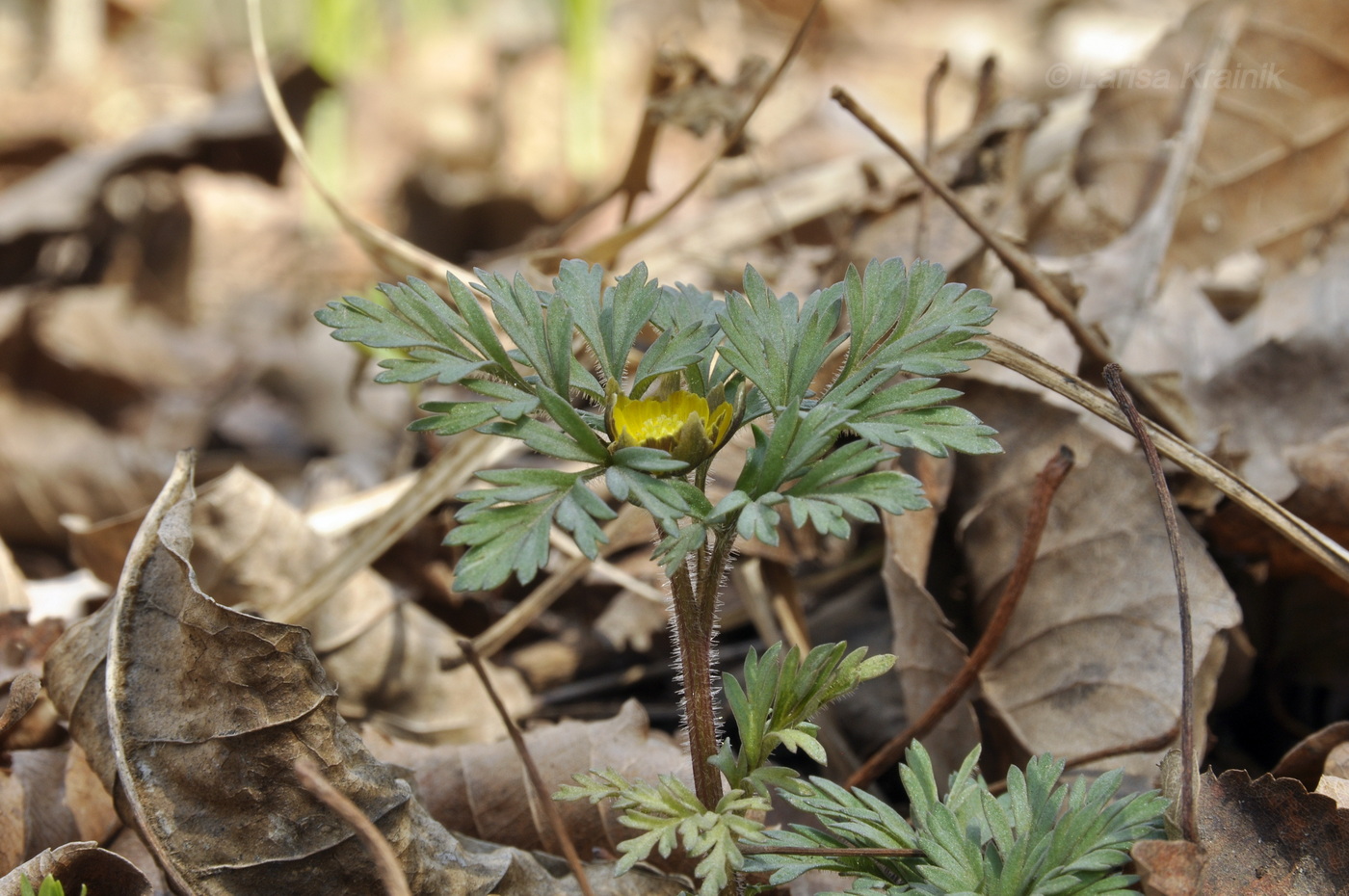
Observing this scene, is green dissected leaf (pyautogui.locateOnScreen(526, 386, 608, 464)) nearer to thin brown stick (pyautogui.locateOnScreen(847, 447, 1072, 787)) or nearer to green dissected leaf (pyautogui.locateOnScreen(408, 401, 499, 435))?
green dissected leaf (pyautogui.locateOnScreen(408, 401, 499, 435))

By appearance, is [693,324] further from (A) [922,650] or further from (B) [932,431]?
(A) [922,650]

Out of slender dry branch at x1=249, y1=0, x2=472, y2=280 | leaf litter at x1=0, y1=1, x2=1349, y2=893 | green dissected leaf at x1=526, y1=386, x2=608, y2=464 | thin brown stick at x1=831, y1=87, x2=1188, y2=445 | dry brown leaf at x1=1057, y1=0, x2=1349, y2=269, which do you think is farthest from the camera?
dry brown leaf at x1=1057, y1=0, x2=1349, y2=269

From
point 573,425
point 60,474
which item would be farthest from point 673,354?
point 60,474

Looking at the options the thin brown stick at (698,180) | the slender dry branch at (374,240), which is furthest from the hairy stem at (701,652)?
the slender dry branch at (374,240)

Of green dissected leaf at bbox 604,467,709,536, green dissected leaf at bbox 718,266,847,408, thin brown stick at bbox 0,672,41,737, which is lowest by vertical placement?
thin brown stick at bbox 0,672,41,737

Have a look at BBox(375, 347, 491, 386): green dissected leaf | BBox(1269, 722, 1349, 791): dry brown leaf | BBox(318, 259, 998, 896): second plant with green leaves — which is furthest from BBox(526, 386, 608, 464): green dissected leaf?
BBox(1269, 722, 1349, 791): dry brown leaf

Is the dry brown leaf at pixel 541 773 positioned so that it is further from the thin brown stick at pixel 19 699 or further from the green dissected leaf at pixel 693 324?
the green dissected leaf at pixel 693 324

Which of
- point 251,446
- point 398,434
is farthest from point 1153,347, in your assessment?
point 251,446
